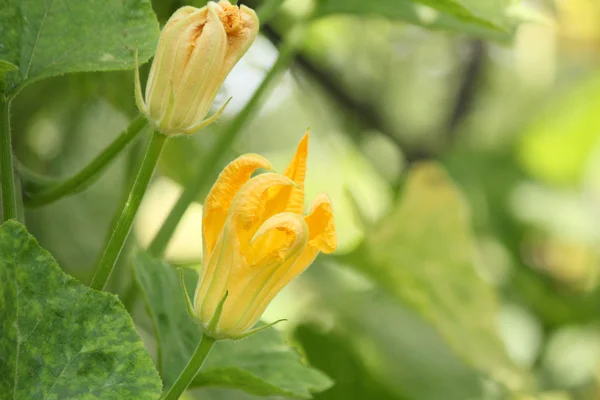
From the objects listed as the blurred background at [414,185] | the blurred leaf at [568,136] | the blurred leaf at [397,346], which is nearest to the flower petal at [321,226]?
the blurred background at [414,185]

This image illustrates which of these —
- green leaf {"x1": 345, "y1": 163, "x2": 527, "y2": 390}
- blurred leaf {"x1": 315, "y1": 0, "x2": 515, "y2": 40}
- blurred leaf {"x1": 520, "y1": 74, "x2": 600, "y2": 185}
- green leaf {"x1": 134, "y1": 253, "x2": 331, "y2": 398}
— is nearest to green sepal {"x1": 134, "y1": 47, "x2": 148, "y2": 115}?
green leaf {"x1": 134, "y1": 253, "x2": 331, "y2": 398}

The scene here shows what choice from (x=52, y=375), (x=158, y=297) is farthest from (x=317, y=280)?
(x=52, y=375)

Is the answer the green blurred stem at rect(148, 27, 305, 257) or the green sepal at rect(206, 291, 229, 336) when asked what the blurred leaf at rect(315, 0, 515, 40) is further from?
the green sepal at rect(206, 291, 229, 336)

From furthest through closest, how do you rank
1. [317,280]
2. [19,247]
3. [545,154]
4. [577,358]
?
[545,154] → [577,358] → [317,280] → [19,247]

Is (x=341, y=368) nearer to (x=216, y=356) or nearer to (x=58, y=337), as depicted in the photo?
(x=216, y=356)

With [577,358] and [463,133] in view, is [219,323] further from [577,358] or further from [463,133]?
[463,133]

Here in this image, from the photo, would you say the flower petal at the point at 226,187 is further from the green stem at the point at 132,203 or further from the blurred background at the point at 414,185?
the blurred background at the point at 414,185
